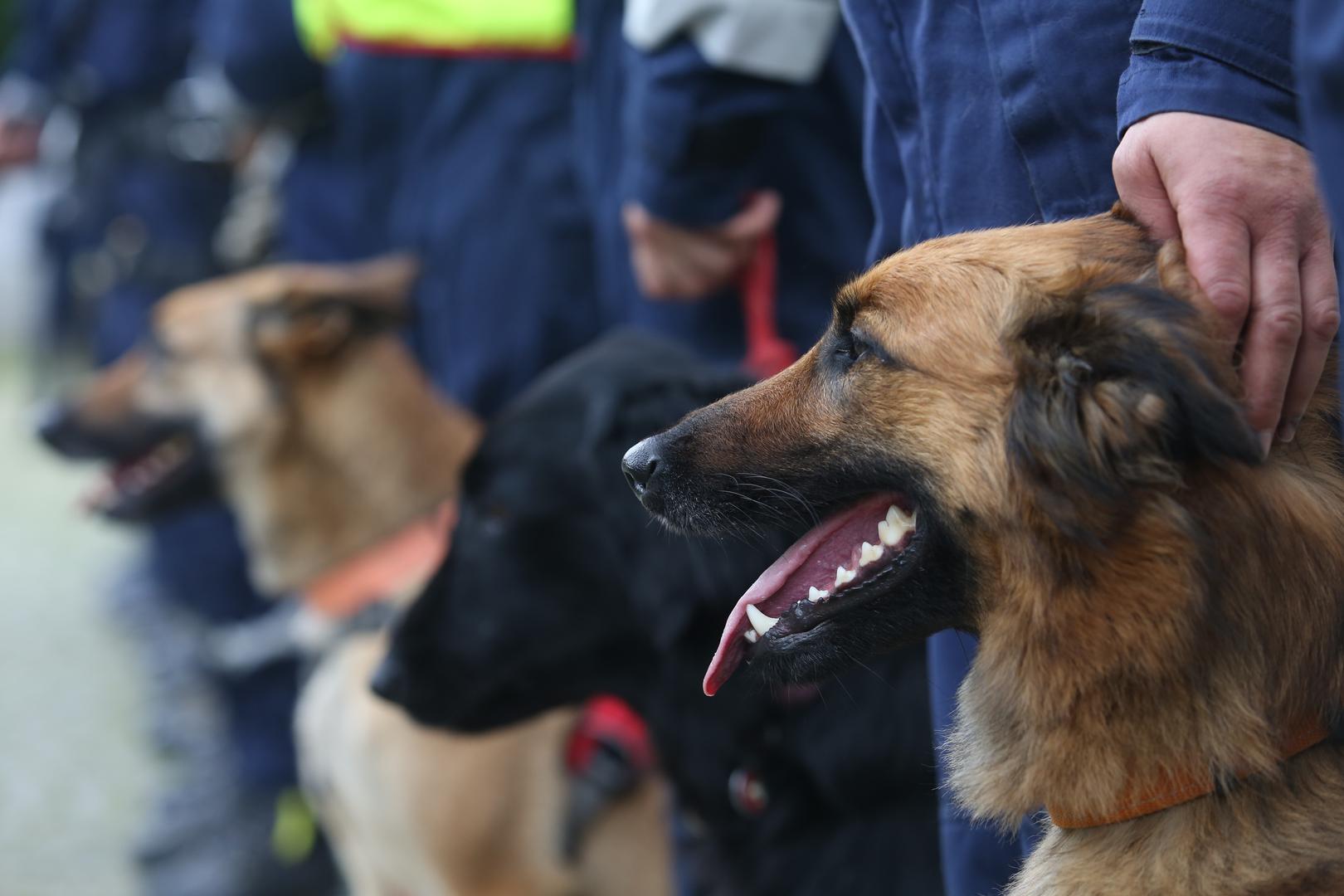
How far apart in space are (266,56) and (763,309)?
247 centimetres

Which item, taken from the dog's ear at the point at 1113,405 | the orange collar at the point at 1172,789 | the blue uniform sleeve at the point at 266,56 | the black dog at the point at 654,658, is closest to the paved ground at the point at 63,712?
the blue uniform sleeve at the point at 266,56

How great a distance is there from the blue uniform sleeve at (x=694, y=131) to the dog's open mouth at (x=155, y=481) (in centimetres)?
198

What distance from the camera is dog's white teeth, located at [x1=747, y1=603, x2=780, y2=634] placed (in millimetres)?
1733

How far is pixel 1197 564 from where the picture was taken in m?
1.42

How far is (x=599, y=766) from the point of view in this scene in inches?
122

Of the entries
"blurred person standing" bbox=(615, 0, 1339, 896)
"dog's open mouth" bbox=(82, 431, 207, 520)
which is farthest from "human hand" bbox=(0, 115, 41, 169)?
"blurred person standing" bbox=(615, 0, 1339, 896)

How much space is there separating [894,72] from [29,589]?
6757 mm

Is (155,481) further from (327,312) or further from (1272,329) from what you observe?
(1272,329)

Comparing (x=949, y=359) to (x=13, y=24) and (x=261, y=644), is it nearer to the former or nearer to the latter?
(x=261, y=644)

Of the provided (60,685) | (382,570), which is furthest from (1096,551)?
(60,685)

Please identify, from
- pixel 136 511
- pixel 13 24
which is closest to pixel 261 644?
pixel 136 511

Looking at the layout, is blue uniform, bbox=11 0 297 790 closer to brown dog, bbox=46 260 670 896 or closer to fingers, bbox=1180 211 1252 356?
brown dog, bbox=46 260 670 896

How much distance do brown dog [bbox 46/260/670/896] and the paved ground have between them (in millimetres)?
639

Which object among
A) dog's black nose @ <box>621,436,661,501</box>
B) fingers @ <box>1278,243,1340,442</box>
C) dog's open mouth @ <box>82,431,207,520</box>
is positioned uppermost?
fingers @ <box>1278,243,1340,442</box>
